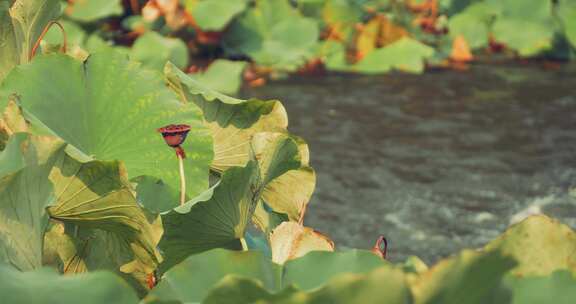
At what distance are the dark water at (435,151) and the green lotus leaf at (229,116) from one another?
198 centimetres

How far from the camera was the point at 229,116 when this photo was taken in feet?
2.48

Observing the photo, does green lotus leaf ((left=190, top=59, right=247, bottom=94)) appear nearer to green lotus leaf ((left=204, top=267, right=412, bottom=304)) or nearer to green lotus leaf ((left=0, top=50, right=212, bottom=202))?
green lotus leaf ((left=0, top=50, right=212, bottom=202))

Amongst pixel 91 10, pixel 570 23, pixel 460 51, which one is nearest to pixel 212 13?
pixel 91 10

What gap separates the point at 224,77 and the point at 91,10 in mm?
817

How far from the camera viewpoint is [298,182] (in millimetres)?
726

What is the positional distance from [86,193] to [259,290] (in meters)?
0.23

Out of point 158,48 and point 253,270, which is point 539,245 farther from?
point 158,48

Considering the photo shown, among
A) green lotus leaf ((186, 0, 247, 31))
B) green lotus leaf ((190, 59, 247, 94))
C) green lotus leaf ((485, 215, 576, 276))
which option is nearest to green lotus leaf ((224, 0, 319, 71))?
green lotus leaf ((186, 0, 247, 31))

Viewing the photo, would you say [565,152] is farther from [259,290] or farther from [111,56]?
[259,290]

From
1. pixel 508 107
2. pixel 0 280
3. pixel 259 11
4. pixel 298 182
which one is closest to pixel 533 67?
pixel 508 107

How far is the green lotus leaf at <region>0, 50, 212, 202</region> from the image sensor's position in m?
0.71

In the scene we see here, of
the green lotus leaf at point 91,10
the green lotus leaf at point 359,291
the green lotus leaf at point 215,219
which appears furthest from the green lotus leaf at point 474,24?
the green lotus leaf at point 359,291

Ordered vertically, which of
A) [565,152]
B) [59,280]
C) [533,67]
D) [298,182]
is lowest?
[533,67]

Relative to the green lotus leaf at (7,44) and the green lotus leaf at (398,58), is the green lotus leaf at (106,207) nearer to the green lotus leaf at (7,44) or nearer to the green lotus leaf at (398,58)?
the green lotus leaf at (7,44)
